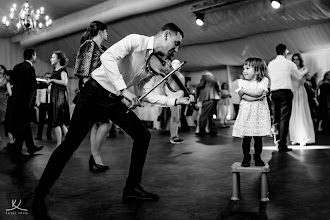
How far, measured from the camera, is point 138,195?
276cm

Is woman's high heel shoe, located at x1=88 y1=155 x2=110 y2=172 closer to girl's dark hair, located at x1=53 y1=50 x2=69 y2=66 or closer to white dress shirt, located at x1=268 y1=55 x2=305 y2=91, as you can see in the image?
girl's dark hair, located at x1=53 y1=50 x2=69 y2=66

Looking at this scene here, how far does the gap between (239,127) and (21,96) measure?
9.40 feet

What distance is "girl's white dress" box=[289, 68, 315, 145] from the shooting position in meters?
→ 5.95

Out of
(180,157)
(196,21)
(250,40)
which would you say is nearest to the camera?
(180,157)

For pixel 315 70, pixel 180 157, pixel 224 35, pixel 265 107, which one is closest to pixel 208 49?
pixel 224 35

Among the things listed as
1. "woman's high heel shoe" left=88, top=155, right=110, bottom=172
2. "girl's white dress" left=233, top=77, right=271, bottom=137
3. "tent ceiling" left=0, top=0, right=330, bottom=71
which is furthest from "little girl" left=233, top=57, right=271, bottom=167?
"tent ceiling" left=0, top=0, right=330, bottom=71

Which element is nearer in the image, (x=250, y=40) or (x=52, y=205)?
(x=52, y=205)

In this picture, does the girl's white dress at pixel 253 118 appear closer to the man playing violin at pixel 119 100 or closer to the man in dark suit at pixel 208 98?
the man playing violin at pixel 119 100

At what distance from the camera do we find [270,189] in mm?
3061

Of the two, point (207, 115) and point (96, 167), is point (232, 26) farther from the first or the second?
point (96, 167)

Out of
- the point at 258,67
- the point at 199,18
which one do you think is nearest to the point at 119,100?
the point at 258,67

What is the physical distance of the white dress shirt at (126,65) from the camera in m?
2.40

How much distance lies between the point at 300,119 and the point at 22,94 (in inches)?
151

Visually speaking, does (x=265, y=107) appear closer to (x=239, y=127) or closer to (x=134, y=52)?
(x=239, y=127)
